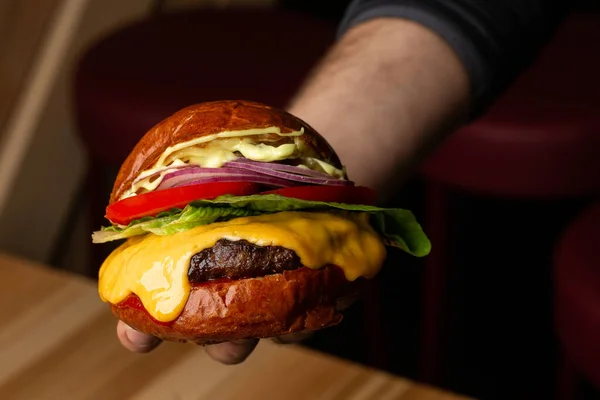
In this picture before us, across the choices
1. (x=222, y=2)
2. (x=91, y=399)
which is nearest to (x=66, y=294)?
(x=91, y=399)

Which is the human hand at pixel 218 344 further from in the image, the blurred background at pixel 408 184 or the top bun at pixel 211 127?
the blurred background at pixel 408 184

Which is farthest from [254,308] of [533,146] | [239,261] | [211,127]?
[533,146]

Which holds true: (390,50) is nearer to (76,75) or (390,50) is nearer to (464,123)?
(464,123)

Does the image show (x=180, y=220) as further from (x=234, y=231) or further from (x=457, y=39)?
(x=457, y=39)

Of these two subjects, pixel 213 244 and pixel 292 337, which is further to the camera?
pixel 292 337

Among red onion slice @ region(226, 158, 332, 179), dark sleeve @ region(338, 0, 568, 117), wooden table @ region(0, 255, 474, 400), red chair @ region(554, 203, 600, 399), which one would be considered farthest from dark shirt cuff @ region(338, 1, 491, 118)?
red onion slice @ region(226, 158, 332, 179)

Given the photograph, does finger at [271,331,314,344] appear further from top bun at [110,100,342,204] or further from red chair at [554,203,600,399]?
red chair at [554,203,600,399]
